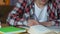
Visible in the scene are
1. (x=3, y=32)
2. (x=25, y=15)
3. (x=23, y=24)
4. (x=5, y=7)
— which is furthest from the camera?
(x=5, y=7)

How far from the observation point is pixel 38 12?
142cm

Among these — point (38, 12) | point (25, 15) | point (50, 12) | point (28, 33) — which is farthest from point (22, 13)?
point (28, 33)

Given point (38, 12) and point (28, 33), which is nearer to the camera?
point (28, 33)

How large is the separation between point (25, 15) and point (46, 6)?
0.20 m

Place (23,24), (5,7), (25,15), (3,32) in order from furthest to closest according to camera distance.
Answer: (5,7)
(25,15)
(23,24)
(3,32)

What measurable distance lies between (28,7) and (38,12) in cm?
10

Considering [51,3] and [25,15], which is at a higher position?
[51,3]

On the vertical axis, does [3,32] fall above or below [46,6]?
below

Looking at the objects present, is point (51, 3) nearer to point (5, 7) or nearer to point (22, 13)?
point (22, 13)

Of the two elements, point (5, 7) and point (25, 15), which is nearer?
point (25, 15)

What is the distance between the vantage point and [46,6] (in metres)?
1.42

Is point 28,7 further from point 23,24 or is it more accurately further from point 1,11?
point 1,11

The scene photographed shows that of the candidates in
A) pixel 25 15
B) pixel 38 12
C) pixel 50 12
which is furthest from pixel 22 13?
pixel 50 12

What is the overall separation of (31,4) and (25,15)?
0.36 feet
